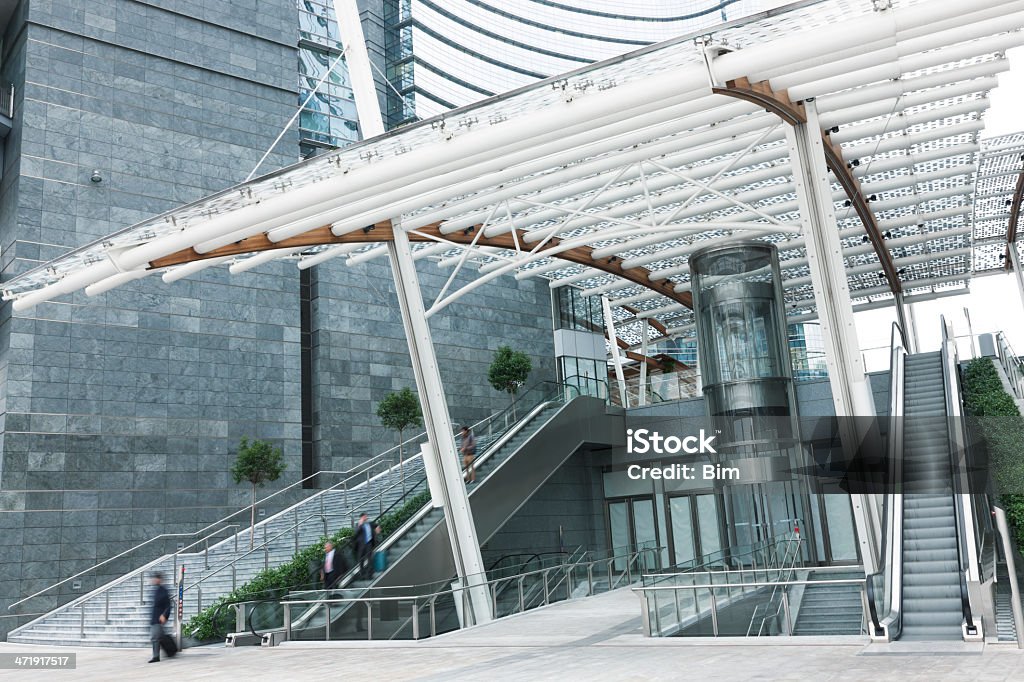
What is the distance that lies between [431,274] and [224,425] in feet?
27.8

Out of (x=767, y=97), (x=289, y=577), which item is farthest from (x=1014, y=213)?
(x=289, y=577)

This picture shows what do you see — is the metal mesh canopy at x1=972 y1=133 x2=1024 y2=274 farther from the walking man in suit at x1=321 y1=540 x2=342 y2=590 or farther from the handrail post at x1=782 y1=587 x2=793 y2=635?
the walking man in suit at x1=321 y1=540 x2=342 y2=590

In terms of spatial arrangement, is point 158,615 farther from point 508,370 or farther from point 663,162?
point 508,370

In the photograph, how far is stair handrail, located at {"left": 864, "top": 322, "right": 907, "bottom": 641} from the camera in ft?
29.3

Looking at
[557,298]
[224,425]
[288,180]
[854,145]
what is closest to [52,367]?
[224,425]

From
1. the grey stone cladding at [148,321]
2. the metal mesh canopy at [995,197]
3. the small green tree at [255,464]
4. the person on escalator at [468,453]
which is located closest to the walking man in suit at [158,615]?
the small green tree at [255,464]

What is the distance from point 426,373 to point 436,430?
1.07 metres

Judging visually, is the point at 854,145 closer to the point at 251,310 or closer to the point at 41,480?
the point at 251,310

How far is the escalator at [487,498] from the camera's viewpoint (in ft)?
42.0

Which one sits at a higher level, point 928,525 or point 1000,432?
point 1000,432

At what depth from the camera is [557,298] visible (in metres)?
30.2

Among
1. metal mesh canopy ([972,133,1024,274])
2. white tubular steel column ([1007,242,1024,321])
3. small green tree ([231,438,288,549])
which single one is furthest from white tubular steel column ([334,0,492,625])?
white tubular steel column ([1007,242,1024,321])

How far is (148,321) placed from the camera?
2134 centimetres

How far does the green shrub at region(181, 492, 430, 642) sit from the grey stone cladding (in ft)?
16.9
